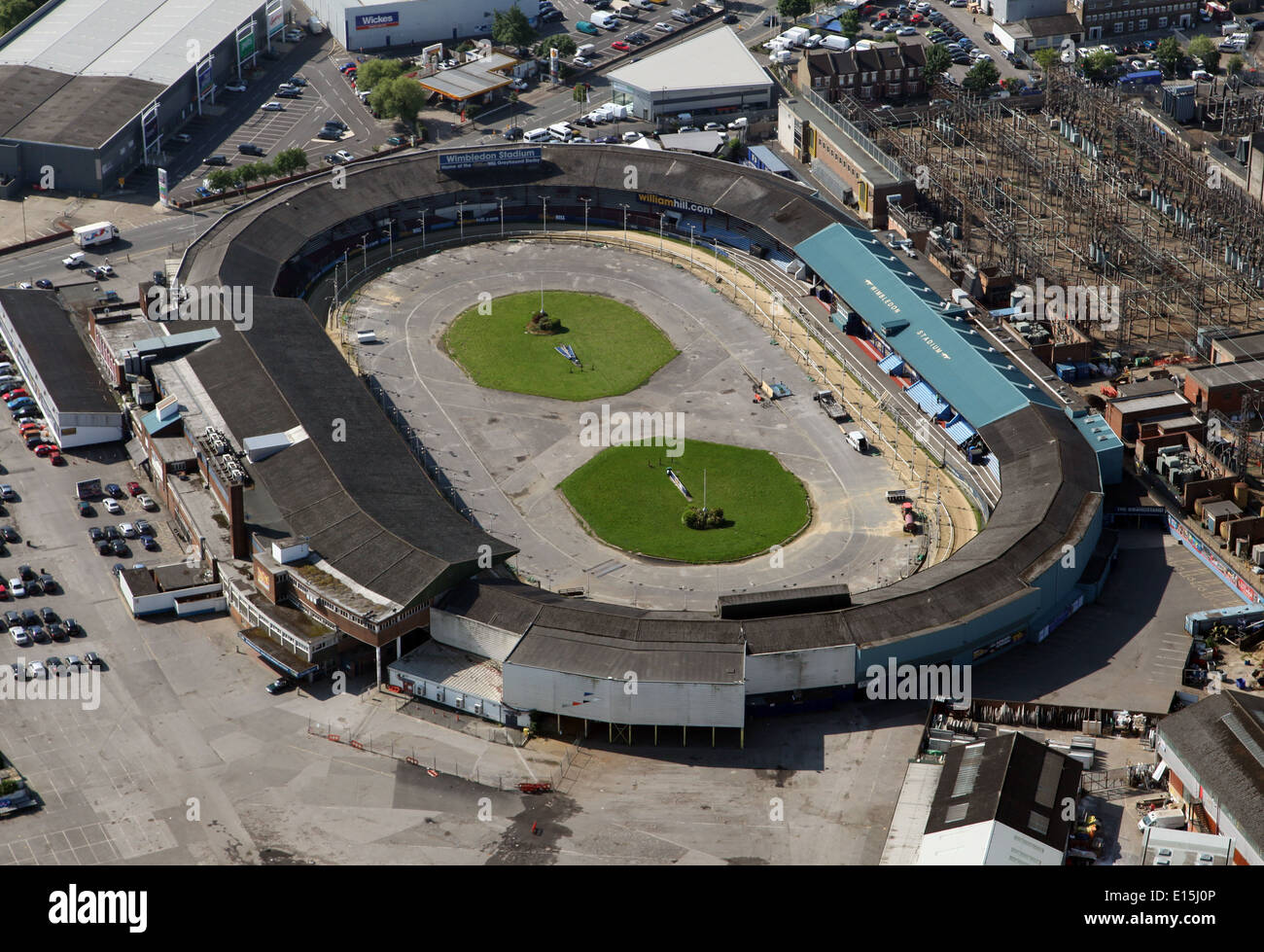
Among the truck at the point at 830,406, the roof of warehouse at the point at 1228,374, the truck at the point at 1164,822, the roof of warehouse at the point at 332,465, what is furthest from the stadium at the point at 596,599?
the truck at the point at 1164,822

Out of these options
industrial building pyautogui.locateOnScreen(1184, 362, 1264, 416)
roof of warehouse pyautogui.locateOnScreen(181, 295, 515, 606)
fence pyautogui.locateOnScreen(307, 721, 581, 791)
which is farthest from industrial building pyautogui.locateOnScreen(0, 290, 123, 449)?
industrial building pyautogui.locateOnScreen(1184, 362, 1264, 416)

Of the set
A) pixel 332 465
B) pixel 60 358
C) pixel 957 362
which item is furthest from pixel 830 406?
pixel 60 358

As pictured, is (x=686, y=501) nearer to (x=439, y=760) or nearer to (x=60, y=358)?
(x=439, y=760)

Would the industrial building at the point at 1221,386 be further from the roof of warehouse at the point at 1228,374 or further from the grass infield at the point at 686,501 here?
the grass infield at the point at 686,501

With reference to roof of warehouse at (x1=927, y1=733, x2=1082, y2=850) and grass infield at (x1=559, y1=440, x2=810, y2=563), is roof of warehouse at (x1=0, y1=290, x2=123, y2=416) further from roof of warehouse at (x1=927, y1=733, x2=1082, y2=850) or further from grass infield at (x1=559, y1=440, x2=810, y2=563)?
roof of warehouse at (x1=927, y1=733, x2=1082, y2=850)

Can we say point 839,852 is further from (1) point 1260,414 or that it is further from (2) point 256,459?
(1) point 1260,414

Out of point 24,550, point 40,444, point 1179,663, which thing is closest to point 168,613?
point 24,550
